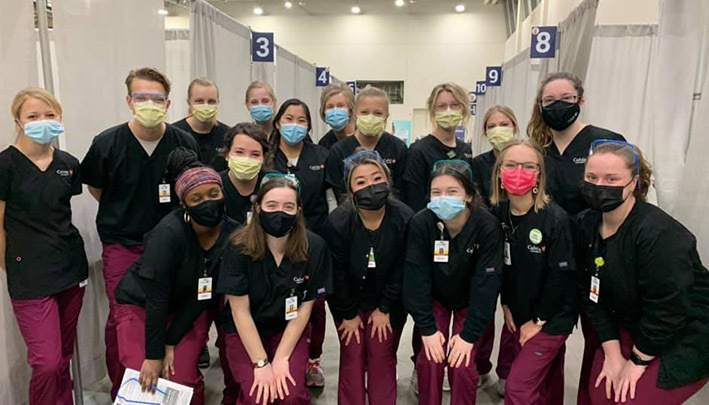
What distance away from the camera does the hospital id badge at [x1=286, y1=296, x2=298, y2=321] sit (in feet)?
7.04

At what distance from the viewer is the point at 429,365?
87.4 inches

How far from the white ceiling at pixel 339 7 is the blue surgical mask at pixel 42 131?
13482 mm

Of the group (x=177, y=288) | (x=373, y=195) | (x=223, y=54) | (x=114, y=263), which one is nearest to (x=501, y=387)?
(x=373, y=195)

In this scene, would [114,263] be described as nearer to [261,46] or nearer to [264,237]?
[264,237]

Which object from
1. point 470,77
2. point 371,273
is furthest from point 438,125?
point 470,77

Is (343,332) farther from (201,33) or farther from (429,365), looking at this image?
(201,33)

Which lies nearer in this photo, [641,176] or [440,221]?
[641,176]

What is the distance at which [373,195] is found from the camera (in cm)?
219

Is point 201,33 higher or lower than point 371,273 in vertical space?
higher

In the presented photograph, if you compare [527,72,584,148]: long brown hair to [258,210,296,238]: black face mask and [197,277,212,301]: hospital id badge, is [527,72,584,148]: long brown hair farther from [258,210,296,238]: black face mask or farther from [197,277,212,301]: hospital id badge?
[197,277,212,301]: hospital id badge

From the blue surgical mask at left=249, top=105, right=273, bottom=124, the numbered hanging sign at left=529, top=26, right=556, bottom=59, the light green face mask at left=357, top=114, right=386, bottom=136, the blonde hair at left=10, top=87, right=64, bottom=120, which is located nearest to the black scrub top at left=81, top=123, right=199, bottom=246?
the blonde hair at left=10, top=87, right=64, bottom=120

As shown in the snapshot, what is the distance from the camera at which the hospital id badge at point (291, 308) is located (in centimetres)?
214

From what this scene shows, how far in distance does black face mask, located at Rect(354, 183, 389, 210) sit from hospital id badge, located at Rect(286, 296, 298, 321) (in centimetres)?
56

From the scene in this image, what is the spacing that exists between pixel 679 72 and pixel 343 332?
2.29 m
